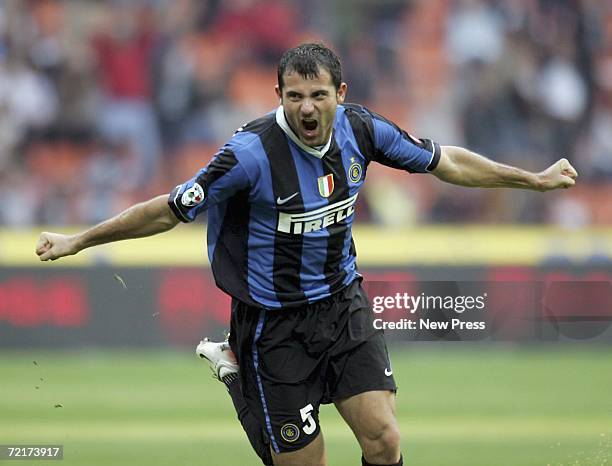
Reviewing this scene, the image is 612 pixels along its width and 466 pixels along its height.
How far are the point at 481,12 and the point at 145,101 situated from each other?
4.16 meters

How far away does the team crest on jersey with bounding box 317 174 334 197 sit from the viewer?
5004mm

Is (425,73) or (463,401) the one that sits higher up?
(425,73)

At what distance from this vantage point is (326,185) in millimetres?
5016

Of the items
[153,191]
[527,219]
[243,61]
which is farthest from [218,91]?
[527,219]

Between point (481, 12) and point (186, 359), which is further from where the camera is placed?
point (481, 12)

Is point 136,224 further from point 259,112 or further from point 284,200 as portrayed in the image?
point 259,112

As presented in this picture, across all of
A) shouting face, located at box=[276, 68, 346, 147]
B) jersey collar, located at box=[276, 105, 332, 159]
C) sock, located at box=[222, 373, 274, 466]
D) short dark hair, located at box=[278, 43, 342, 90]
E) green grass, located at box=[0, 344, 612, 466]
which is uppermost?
short dark hair, located at box=[278, 43, 342, 90]

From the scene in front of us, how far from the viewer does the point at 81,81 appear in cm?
1366

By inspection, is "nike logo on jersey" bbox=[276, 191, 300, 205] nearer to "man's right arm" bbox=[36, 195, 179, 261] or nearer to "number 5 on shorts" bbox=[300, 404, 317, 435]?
"man's right arm" bbox=[36, 195, 179, 261]

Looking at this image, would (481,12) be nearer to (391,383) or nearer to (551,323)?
(551,323)

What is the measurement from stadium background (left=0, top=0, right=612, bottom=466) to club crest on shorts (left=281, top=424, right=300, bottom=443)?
3.52 meters

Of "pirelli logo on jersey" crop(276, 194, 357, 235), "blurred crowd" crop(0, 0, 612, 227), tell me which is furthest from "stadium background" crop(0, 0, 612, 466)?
"pirelli logo on jersey" crop(276, 194, 357, 235)

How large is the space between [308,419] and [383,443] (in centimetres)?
35

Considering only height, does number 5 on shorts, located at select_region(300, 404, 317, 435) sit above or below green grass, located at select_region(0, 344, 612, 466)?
above
